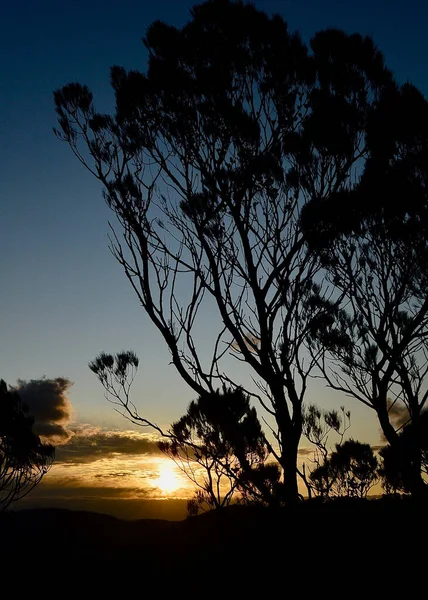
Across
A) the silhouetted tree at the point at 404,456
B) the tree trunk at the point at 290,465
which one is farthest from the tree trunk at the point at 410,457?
the tree trunk at the point at 290,465

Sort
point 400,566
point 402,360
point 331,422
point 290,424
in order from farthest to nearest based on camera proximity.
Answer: point 331,422 < point 402,360 < point 290,424 < point 400,566

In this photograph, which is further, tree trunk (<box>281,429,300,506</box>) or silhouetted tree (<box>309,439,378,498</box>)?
silhouetted tree (<box>309,439,378,498</box>)

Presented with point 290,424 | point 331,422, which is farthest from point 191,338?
point 331,422

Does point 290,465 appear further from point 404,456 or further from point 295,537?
point 404,456

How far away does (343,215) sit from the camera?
8641 millimetres

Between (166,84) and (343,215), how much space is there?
144 inches

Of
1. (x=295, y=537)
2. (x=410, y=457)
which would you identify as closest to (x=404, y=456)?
(x=410, y=457)

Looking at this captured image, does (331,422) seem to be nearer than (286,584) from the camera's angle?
No

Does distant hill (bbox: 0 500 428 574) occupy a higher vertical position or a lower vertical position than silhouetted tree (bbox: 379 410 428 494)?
lower

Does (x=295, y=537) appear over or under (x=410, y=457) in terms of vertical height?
under

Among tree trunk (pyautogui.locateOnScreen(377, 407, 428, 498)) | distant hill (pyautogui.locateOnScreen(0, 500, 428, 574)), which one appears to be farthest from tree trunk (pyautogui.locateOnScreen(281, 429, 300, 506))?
tree trunk (pyautogui.locateOnScreen(377, 407, 428, 498))

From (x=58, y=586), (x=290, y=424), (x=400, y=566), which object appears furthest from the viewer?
(x=58, y=586)

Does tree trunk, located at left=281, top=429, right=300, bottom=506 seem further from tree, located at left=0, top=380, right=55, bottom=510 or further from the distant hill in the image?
tree, located at left=0, top=380, right=55, bottom=510

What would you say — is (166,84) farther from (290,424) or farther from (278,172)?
(290,424)
